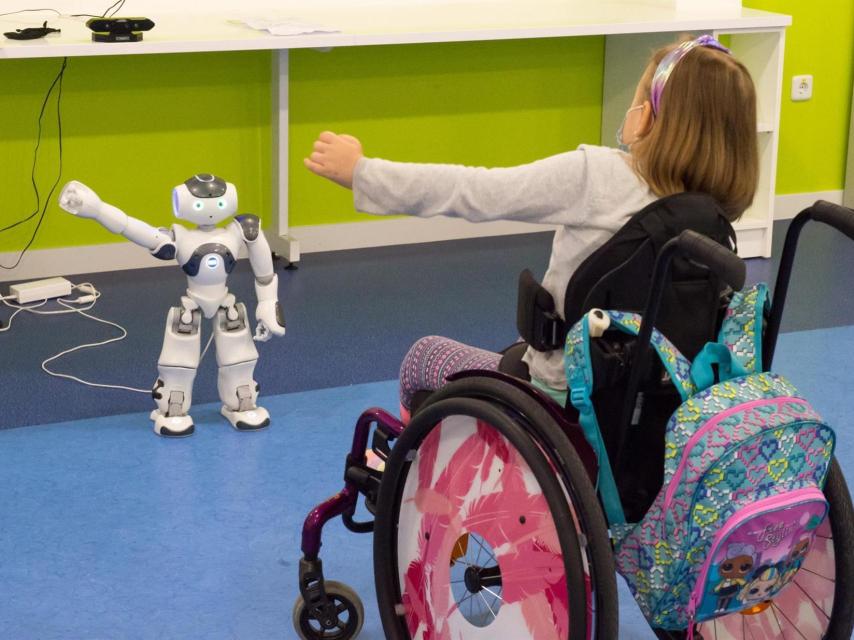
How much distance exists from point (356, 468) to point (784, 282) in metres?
0.72

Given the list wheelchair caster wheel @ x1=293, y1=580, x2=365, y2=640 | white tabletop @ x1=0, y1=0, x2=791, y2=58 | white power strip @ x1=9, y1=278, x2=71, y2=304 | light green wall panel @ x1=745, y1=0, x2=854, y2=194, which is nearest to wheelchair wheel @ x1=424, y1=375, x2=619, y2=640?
wheelchair caster wheel @ x1=293, y1=580, x2=365, y2=640

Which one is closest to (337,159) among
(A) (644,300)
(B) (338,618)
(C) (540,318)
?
(C) (540,318)

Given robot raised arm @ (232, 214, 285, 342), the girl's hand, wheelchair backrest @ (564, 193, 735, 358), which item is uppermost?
the girl's hand

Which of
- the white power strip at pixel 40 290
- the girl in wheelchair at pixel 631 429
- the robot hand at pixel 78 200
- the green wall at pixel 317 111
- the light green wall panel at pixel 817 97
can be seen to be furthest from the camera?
the light green wall panel at pixel 817 97

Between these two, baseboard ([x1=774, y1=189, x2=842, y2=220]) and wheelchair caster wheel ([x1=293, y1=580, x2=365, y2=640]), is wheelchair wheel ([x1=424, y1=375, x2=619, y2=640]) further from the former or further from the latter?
baseboard ([x1=774, y1=189, x2=842, y2=220])

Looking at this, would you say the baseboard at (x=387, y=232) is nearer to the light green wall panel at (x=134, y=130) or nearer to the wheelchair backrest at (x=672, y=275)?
the light green wall panel at (x=134, y=130)

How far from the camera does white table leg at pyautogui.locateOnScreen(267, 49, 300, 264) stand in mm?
4188

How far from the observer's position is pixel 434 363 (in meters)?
2.10

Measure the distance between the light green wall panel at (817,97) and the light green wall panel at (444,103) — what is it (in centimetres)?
79

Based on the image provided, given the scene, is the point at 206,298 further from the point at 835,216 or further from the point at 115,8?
the point at 835,216

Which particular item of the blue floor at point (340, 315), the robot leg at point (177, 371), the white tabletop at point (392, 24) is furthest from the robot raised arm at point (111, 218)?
the white tabletop at point (392, 24)

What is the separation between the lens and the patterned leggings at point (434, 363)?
208cm

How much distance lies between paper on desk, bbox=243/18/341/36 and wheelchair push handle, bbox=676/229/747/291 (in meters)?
2.57

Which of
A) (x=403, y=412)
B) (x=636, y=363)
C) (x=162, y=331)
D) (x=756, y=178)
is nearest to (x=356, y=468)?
(x=403, y=412)
